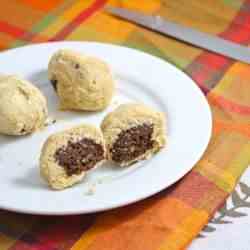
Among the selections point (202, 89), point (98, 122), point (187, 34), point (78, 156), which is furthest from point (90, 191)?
point (187, 34)

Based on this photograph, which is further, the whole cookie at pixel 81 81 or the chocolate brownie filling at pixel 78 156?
the whole cookie at pixel 81 81

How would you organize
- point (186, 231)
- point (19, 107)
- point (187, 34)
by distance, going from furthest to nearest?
point (187, 34), point (19, 107), point (186, 231)

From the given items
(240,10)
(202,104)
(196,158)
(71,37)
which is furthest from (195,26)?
(196,158)

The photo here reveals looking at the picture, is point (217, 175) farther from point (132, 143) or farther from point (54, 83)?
point (54, 83)

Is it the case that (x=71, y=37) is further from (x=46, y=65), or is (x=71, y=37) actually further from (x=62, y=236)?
(x=62, y=236)

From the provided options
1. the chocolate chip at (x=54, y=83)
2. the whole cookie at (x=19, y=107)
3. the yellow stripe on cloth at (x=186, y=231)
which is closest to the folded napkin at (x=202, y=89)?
the yellow stripe on cloth at (x=186, y=231)

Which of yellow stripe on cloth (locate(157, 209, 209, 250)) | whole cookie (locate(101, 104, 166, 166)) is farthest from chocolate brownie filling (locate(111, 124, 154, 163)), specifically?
yellow stripe on cloth (locate(157, 209, 209, 250))

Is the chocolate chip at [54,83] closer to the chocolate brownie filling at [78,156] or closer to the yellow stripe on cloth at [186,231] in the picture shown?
the chocolate brownie filling at [78,156]
